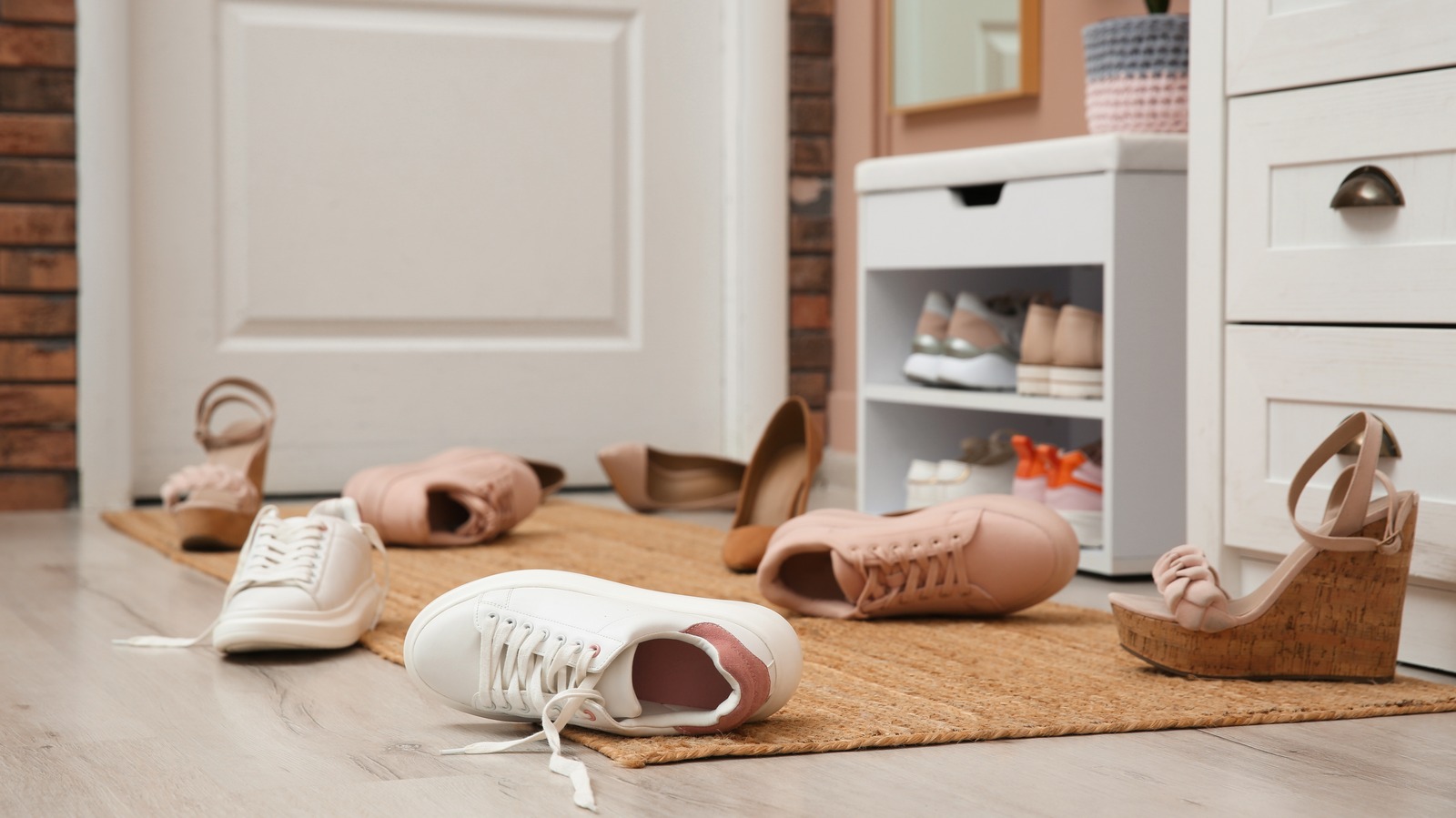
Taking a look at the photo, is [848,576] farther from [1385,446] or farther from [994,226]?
[994,226]

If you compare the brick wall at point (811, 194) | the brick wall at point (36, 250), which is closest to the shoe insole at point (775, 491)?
the brick wall at point (811, 194)

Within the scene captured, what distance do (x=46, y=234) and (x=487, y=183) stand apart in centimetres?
79

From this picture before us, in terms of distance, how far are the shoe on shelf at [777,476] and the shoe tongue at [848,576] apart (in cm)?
39

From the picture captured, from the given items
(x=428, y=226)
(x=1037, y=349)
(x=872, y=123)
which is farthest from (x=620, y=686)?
(x=872, y=123)

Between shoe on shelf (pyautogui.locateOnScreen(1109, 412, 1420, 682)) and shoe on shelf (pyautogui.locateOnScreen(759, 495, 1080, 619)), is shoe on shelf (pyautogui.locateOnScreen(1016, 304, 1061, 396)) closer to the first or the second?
shoe on shelf (pyautogui.locateOnScreen(759, 495, 1080, 619))

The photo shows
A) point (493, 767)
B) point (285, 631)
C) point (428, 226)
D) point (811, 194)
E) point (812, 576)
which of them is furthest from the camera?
→ point (811, 194)

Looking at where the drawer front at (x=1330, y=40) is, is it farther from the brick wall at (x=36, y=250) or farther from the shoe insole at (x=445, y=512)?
the brick wall at (x=36, y=250)

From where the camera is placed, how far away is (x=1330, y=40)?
154 centimetres

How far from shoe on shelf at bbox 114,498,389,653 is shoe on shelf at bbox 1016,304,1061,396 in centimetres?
97

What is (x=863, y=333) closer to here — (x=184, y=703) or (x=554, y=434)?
(x=554, y=434)

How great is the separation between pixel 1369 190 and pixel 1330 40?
161mm

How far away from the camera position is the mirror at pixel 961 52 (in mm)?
2666

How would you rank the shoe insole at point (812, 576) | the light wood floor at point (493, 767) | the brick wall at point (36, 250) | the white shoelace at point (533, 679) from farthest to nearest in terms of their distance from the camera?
the brick wall at point (36, 250) → the shoe insole at point (812, 576) → the white shoelace at point (533, 679) → the light wood floor at point (493, 767)

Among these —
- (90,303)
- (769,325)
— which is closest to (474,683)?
(90,303)
